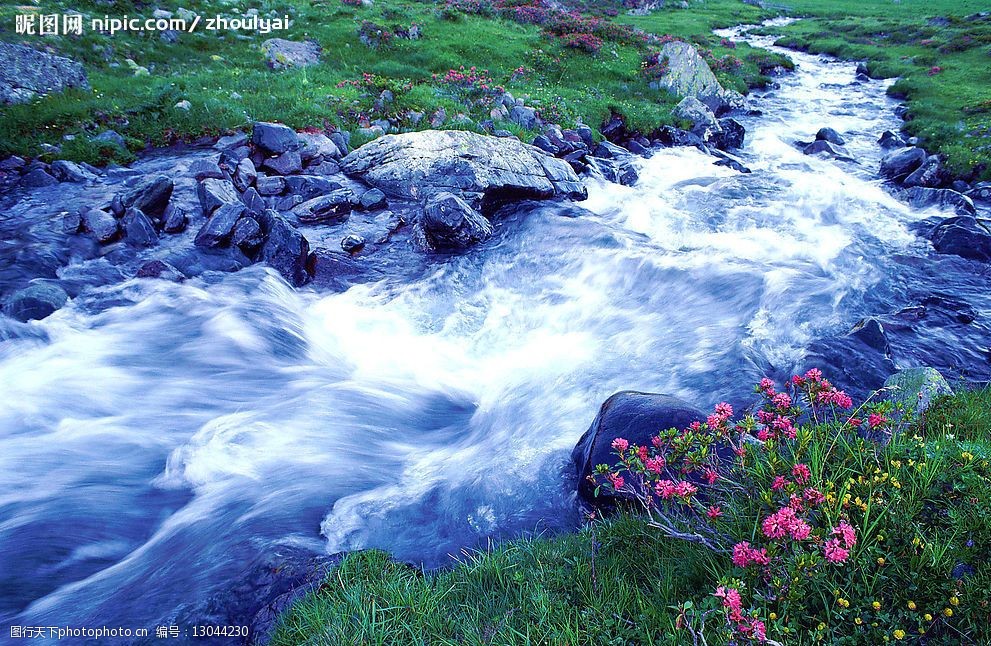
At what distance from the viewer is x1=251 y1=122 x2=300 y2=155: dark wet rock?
48.5 feet

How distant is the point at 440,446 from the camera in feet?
24.2

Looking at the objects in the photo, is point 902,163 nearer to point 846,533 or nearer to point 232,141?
point 846,533

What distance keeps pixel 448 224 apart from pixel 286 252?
3.48 m

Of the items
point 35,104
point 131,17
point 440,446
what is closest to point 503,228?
point 440,446

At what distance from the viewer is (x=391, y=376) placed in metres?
A: 8.95

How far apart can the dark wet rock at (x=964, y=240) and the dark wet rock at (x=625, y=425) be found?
10.1m

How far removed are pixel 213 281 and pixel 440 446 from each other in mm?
6052

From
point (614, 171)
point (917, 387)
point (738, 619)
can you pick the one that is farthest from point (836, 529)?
point (614, 171)

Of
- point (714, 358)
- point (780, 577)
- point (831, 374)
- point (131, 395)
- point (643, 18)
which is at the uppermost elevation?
point (643, 18)

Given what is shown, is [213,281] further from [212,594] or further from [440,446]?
[212,594]

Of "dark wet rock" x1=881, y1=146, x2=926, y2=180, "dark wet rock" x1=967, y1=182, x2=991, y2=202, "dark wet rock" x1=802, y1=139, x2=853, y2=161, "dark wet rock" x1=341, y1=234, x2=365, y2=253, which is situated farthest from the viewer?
"dark wet rock" x1=802, y1=139, x2=853, y2=161

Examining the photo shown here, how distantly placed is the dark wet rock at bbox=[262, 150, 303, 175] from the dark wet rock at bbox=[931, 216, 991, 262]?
15249 millimetres

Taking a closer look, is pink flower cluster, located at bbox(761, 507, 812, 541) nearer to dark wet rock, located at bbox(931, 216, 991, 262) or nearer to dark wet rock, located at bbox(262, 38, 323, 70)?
dark wet rock, located at bbox(931, 216, 991, 262)

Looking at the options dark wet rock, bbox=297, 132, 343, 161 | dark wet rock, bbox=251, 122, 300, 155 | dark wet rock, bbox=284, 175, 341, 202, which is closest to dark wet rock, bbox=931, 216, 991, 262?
dark wet rock, bbox=284, 175, 341, 202
